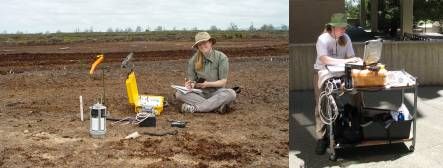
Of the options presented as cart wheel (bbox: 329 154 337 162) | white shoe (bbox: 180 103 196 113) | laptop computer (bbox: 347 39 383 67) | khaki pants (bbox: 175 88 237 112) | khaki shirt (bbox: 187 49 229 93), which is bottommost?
cart wheel (bbox: 329 154 337 162)

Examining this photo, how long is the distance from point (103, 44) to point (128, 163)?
495 millimetres

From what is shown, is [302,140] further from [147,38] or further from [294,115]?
[147,38]

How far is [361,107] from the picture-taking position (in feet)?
7.55

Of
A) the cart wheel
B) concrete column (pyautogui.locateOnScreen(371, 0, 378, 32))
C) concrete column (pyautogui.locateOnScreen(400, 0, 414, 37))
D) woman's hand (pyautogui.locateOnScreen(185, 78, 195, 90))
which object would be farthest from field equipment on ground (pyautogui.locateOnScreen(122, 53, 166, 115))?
concrete column (pyautogui.locateOnScreen(400, 0, 414, 37))

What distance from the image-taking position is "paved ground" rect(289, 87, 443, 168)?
209 centimetres

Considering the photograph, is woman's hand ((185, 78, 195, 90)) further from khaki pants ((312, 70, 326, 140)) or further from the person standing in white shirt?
the person standing in white shirt

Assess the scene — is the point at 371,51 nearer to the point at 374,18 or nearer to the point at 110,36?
the point at 110,36

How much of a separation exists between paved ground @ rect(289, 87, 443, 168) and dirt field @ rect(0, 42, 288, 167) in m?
0.09

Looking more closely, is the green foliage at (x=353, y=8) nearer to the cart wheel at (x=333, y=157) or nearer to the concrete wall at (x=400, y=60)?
the concrete wall at (x=400, y=60)

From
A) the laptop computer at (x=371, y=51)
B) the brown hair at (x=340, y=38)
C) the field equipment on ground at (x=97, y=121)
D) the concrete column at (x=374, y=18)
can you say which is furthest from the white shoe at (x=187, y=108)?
the concrete column at (x=374, y=18)

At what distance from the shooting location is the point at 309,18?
190cm

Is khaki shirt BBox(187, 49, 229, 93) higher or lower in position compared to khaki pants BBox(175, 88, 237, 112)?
higher

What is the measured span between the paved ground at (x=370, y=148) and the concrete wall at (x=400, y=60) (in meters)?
0.08

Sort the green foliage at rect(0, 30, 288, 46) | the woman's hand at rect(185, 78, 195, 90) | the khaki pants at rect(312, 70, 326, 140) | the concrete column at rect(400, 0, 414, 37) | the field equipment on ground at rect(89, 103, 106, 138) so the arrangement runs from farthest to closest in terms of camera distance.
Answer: the concrete column at rect(400, 0, 414, 37)
the woman's hand at rect(185, 78, 195, 90)
the field equipment on ground at rect(89, 103, 106, 138)
the green foliage at rect(0, 30, 288, 46)
the khaki pants at rect(312, 70, 326, 140)
